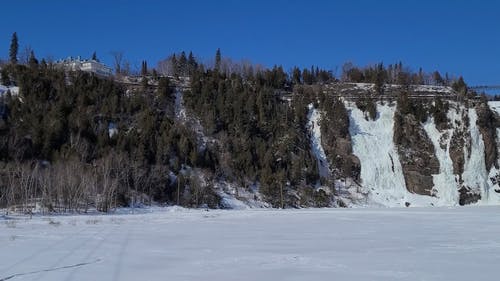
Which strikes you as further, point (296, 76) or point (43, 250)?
point (296, 76)

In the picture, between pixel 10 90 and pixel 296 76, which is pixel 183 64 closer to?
pixel 296 76

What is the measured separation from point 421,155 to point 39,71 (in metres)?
51.1

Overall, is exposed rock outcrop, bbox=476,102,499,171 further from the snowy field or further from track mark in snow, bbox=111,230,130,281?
track mark in snow, bbox=111,230,130,281

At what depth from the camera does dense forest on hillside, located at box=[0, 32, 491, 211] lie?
41.7 metres

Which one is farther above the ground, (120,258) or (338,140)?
(338,140)

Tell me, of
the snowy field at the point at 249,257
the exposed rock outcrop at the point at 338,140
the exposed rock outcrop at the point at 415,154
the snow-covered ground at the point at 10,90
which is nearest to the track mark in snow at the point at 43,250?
the snowy field at the point at 249,257

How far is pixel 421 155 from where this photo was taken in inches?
2415

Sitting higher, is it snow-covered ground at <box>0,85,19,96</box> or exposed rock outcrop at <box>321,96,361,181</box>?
snow-covered ground at <box>0,85,19,96</box>

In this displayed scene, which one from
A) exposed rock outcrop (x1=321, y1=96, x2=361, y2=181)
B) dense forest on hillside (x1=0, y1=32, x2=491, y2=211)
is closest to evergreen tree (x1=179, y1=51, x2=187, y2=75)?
dense forest on hillside (x1=0, y1=32, x2=491, y2=211)

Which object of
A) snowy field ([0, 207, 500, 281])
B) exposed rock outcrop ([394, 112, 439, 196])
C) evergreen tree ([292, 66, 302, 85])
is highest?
evergreen tree ([292, 66, 302, 85])

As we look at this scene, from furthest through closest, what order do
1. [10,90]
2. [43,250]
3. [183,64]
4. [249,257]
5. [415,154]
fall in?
1. [183,64]
2. [415,154]
3. [10,90]
4. [43,250]
5. [249,257]

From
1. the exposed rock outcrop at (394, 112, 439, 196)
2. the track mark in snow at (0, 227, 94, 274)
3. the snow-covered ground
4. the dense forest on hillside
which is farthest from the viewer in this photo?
the exposed rock outcrop at (394, 112, 439, 196)

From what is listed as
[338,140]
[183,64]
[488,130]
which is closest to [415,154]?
[338,140]

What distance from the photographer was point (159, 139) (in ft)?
174
